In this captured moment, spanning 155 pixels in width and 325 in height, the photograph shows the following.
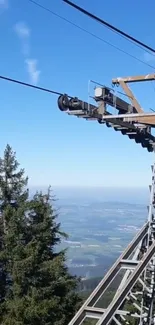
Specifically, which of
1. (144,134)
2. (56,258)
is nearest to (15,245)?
(56,258)

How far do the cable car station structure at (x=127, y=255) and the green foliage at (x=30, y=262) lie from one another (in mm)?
7114

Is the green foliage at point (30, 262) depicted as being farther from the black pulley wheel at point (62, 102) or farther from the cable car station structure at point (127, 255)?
the black pulley wheel at point (62, 102)

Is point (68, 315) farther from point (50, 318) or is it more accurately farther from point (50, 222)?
point (50, 222)

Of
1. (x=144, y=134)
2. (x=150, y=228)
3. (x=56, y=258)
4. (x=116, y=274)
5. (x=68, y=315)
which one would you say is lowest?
(x=68, y=315)

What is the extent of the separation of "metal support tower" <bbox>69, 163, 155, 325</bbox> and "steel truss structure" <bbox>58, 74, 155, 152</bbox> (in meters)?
1.28

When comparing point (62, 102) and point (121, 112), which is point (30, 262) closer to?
point (121, 112)

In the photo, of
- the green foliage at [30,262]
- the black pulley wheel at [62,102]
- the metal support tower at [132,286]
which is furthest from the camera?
the green foliage at [30,262]

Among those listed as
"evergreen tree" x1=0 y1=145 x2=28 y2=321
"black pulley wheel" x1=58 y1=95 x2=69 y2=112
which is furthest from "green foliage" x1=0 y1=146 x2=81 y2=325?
"black pulley wheel" x1=58 y1=95 x2=69 y2=112

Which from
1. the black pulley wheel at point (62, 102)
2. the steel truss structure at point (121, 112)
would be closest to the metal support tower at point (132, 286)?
the steel truss structure at point (121, 112)

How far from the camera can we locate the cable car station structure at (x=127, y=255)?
326 inches

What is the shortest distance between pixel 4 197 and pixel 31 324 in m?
5.37

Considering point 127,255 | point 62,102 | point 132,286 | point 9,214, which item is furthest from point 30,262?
point 62,102

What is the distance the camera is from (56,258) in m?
18.4

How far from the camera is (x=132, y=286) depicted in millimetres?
8555
